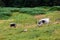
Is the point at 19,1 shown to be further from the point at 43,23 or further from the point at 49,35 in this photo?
the point at 49,35

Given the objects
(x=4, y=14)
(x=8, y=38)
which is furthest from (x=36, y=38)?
(x=4, y=14)

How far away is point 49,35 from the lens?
1656 cm

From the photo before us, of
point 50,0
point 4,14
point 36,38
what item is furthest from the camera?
point 50,0

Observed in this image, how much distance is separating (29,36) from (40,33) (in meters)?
1.18

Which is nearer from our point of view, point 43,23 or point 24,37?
point 24,37

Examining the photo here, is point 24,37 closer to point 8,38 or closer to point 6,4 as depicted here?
point 8,38

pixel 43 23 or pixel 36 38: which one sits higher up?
pixel 36 38

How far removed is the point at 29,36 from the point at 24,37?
1.38ft

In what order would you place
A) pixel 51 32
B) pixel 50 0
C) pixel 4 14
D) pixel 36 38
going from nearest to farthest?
1. pixel 36 38
2. pixel 51 32
3. pixel 4 14
4. pixel 50 0

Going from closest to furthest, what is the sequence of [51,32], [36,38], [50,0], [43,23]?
1. [36,38]
2. [51,32]
3. [43,23]
4. [50,0]

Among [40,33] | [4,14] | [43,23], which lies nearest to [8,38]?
[40,33]

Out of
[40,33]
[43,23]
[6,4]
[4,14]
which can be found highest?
[40,33]

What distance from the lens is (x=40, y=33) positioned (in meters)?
17.5

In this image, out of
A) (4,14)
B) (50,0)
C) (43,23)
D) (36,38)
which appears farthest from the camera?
(50,0)
